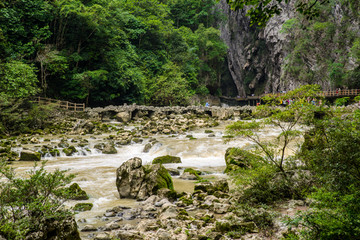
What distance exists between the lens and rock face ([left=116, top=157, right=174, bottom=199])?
22.9 feet

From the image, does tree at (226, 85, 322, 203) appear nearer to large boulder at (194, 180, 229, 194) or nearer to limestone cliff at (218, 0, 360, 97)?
large boulder at (194, 180, 229, 194)

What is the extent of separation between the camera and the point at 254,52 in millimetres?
50500

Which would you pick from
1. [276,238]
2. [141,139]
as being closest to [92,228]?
[276,238]

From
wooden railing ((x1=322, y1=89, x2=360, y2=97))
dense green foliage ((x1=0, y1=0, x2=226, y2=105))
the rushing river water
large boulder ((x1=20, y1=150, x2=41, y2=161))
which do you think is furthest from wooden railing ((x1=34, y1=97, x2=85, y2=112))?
wooden railing ((x1=322, y1=89, x2=360, y2=97))

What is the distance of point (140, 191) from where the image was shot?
275 inches

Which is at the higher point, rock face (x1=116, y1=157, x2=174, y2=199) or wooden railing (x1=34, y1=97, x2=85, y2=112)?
wooden railing (x1=34, y1=97, x2=85, y2=112)

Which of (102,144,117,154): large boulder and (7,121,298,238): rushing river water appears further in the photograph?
(102,144,117,154): large boulder

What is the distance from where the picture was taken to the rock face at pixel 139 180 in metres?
6.98

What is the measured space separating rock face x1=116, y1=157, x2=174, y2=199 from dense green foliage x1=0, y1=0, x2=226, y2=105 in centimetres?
1421

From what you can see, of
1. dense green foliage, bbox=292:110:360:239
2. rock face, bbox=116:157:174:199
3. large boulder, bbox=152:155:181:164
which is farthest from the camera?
large boulder, bbox=152:155:181:164

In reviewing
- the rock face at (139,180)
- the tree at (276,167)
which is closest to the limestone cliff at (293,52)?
the tree at (276,167)

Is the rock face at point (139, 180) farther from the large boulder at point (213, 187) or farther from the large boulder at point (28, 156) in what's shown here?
the large boulder at point (28, 156)

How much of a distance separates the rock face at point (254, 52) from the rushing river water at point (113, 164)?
31.5m

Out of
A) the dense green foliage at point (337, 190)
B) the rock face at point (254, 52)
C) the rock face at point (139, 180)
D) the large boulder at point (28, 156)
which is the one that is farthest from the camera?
the rock face at point (254, 52)
